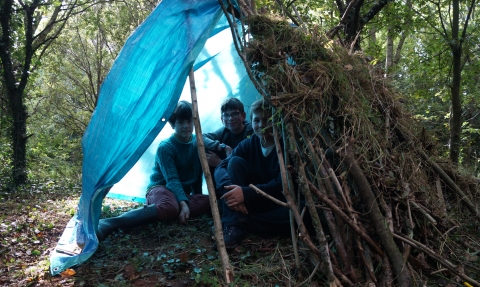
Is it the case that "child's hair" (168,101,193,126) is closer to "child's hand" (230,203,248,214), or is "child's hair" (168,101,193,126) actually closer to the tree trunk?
"child's hand" (230,203,248,214)

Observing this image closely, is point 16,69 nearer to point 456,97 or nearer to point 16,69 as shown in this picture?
point 16,69

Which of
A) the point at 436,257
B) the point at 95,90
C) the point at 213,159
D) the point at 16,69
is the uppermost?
the point at 95,90

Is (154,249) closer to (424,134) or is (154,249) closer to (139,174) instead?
(139,174)

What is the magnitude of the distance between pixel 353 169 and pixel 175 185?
75.3 inches

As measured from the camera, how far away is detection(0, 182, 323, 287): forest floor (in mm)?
2630

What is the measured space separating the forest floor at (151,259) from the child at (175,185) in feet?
0.38

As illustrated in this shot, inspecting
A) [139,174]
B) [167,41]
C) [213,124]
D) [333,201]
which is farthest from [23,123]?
[333,201]

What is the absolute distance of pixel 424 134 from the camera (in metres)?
3.25

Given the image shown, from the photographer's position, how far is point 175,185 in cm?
384

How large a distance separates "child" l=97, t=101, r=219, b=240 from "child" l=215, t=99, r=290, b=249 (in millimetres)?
637

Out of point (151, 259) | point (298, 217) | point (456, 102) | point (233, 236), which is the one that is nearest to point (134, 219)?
point (151, 259)

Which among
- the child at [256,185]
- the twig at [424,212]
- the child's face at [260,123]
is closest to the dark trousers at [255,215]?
the child at [256,185]

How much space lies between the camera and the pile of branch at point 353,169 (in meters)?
2.40

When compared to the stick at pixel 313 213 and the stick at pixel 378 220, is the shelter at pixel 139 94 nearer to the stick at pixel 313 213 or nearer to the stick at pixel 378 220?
the stick at pixel 313 213
